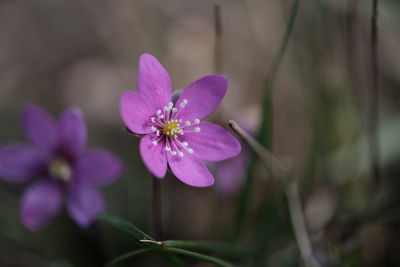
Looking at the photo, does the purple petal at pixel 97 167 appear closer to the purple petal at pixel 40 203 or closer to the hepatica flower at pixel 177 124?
the purple petal at pixel 40 203

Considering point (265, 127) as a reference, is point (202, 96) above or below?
below

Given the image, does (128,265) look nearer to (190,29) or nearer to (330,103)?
(330,103)

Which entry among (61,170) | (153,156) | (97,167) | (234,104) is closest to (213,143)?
(153,156)

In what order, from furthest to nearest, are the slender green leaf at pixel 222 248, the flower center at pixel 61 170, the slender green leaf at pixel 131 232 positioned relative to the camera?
the flower center at pixel 61 170 → the slender green leaf at pixel 222 248 → the slender green leaf at pixel 131 232

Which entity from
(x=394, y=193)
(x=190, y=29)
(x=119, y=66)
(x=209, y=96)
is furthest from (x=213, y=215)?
(x=190, y=29)

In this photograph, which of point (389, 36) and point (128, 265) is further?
point (389, 36)

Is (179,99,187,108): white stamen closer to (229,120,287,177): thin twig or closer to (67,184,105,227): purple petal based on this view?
(229,120,287,177): thin twig

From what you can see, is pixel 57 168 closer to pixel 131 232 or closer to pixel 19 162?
pixel 19 162

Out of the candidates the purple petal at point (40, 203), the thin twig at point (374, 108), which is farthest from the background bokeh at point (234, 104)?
the purple petal at point (40, 203)
